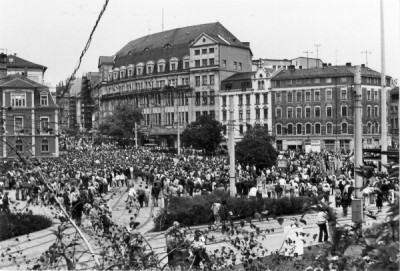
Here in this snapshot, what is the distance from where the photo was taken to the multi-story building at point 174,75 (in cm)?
7788

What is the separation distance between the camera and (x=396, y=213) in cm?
669

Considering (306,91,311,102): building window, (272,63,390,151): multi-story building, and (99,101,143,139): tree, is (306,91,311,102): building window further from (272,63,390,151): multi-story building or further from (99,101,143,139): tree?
(99,101,143,139): tree

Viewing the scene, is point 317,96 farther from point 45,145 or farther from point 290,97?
point 45,145

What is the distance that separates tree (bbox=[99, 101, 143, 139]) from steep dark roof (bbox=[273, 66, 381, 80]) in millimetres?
16230

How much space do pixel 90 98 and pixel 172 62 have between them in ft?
59.4

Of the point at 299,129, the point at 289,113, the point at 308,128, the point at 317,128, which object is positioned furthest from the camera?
the point at 289,113

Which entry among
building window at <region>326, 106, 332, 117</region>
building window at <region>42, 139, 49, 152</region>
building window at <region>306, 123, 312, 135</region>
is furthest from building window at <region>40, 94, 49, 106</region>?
building window at <region>326, 106, 332, 117</region>

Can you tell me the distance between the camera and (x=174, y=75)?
85.8 m

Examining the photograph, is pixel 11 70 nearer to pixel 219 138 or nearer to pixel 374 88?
pixel 219 138

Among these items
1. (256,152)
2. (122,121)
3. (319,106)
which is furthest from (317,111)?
(256,152)

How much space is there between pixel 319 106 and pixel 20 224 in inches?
2192

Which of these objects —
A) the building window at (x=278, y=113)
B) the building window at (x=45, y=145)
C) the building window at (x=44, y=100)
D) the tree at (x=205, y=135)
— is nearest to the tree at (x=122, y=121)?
the tree at (x=205, y=135)

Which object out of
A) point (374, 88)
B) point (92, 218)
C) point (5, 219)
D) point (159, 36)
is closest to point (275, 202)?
point (5, 219)

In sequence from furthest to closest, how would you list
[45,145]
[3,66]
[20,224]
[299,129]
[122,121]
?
[299,129], [122,121], [3,66], [45,145], [20,224]
